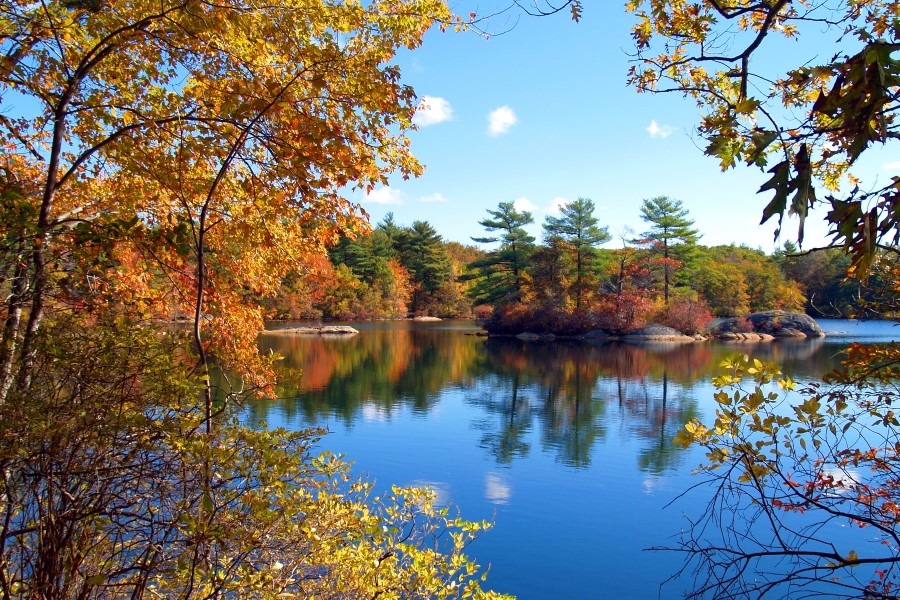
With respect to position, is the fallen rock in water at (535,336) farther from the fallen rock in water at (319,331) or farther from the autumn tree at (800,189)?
the autumn tree at (800,189)

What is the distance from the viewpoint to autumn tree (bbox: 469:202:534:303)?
37.0 metres

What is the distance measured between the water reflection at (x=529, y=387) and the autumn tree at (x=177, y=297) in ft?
2.68

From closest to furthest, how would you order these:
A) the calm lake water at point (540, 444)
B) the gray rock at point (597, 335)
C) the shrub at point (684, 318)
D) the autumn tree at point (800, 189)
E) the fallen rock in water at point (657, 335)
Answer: the autumn tree at point (800, 189) → the calm lake water at point (540, 444) → the fallen rock in water at point (657, 335) → the gray rock at point (597, 335) → the shrub at point (684, 318)

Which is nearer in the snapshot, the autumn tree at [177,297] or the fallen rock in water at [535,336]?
the autumn tree at [177,297]

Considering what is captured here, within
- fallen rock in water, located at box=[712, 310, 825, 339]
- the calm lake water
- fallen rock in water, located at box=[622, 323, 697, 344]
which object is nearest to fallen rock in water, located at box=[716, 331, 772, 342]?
fallen rock in water, located at box=[712, 310, 825, 339]

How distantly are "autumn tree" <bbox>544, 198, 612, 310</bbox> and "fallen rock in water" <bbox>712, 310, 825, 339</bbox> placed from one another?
7396 millimetres

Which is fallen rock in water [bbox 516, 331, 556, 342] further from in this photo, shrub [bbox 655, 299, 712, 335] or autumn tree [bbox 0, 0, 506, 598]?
autumn tree [bbox 0, 0, 506, 598]

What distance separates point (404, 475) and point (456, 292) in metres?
45.8

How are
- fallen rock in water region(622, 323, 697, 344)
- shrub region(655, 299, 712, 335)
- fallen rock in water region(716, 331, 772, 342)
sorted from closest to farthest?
fallen rock in water region(622, 323, 697, 344) → fallen rock in water region(716, 331, 772, 342) → shrub region(655, 299, 712, 335)

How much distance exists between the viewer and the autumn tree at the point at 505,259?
37.0 m

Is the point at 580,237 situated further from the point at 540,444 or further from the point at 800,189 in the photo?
the point at 800,189

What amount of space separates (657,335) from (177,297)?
2985cm

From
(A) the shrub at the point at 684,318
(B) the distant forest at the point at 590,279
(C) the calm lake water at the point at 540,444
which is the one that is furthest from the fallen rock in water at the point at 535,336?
(C) the calm lake water at the point at 540,444

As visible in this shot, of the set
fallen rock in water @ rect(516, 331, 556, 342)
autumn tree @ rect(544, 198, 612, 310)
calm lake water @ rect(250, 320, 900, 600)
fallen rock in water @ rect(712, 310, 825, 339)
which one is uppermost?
autumn tree @ rect(544, 198, 612, 310)
